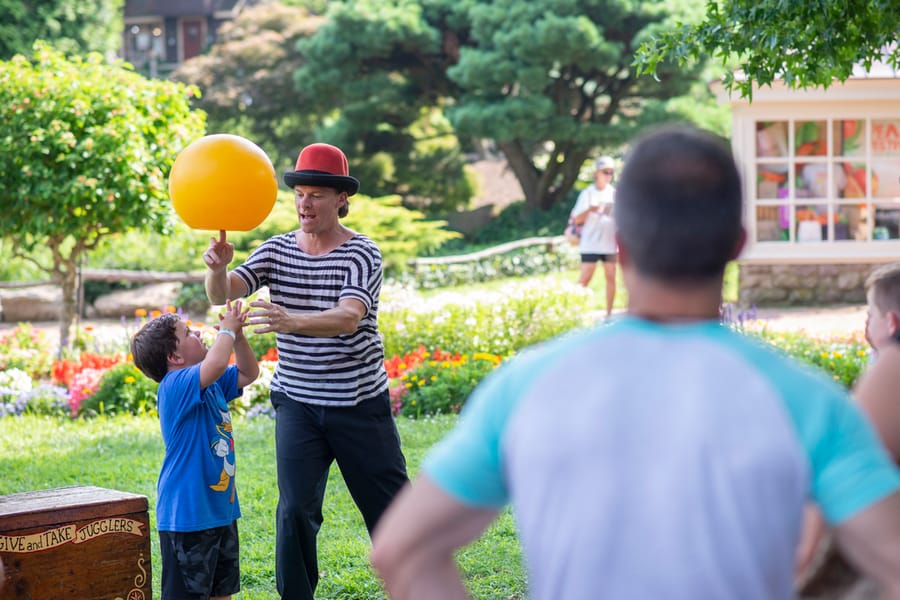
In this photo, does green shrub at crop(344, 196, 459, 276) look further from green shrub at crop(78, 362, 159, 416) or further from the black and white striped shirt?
the black and white striped shirt

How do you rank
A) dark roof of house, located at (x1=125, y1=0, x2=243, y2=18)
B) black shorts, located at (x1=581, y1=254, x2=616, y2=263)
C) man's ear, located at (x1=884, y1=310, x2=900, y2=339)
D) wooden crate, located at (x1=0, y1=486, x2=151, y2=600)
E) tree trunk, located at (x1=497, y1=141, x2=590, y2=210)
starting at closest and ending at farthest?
man's ear, located at (x1=884, y1=310, x2=900, y2=339) < wooden crate, located at (x1=0, y1=486, x2=151, y2=600) < black shorts, located at (x1=581, y1=254, x2=616, y2=263) < tree trunk, located at (x1=497, y1=141, x2=590, y2=210) < dark roof of house, located at (x1=125, y1=0, x2=243, y2=18)

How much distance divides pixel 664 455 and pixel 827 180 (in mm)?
14472

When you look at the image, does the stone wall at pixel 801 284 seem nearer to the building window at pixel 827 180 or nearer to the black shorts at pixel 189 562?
the building window at pixel 827 180

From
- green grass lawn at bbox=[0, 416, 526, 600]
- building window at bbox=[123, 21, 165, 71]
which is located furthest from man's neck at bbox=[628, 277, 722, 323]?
building window at bbox=[123, 21, 165, 71]

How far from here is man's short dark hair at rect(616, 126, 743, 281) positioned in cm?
155

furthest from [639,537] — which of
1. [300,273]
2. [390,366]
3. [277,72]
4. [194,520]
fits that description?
[277,72]

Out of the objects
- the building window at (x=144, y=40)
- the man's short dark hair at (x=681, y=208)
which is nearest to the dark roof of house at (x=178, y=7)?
the building window at (x=144, y=40)

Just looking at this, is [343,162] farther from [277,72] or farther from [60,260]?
[277,72]

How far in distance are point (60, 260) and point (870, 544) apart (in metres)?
10.9

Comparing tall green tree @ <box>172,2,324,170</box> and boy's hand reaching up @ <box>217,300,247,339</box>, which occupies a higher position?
tall green tree @ <box>172,2,324,170</box>

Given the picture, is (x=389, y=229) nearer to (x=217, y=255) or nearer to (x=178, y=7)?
(x=217, y=255)

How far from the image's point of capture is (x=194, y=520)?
3943 millimetres

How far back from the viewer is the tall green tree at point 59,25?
24.5m

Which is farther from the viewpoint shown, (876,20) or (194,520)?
(876,20)
